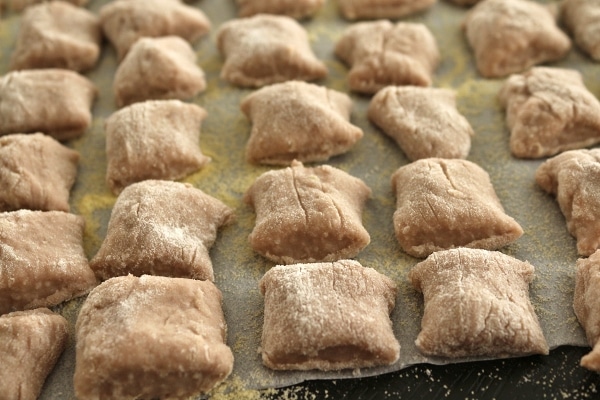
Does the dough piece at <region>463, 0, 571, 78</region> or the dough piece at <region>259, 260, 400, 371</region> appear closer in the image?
the dough piece at <region>259, 260, 400, 371</region>

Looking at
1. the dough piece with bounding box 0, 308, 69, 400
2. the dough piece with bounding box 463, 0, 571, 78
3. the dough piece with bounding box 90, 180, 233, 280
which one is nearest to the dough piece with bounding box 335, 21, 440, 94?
the dough piece with bounding box 463, 0, 571, 78

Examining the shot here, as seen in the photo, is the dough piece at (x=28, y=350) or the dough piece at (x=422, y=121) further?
the dough piece at (x=422, y=121)

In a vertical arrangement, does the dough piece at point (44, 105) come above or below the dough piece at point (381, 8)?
below

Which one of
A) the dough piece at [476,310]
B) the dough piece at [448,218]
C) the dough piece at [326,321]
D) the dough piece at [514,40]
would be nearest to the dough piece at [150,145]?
the dough piece at [326,321]

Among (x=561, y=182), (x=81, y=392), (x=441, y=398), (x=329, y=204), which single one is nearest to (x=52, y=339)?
(x=81, y=392)

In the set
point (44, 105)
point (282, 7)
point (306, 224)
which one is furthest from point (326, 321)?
point (282, 7)

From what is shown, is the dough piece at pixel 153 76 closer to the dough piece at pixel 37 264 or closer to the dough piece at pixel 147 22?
the dough piece at pixel 147 22

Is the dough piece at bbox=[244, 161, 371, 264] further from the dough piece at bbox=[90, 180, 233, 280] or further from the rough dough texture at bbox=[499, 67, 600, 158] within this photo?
the rough dough texture at bbox=[499, 67, 600, 158]
